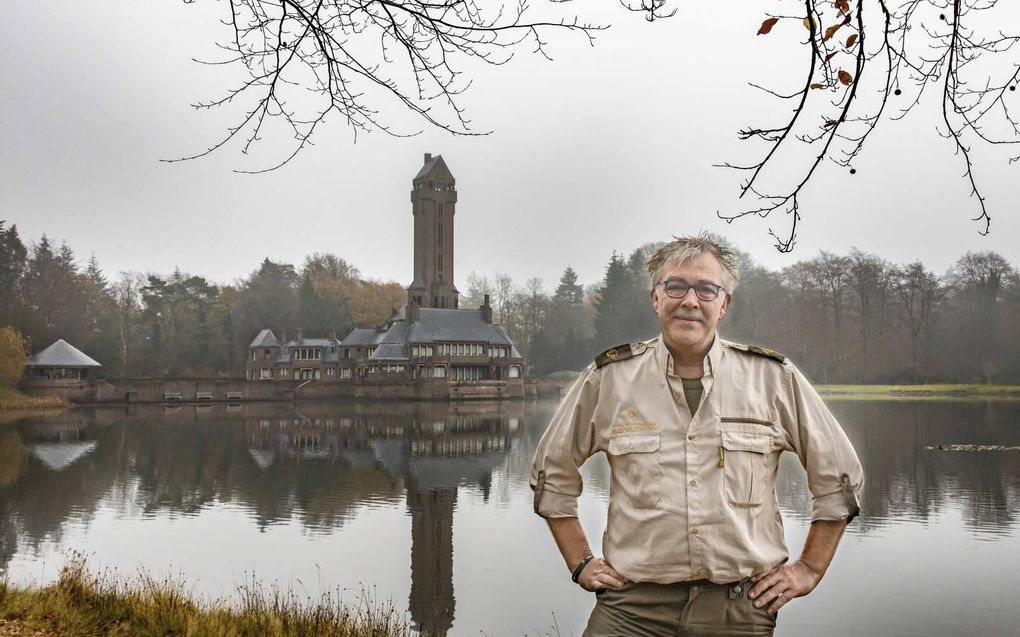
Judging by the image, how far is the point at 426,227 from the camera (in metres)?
75.6

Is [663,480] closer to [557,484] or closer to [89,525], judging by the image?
[557,484]

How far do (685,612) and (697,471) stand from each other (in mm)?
484

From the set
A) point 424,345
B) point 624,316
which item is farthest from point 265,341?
point 624,316

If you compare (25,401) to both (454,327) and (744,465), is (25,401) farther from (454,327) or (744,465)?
(744,465)

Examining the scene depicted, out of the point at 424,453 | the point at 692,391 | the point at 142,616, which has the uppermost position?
the point at 692,391

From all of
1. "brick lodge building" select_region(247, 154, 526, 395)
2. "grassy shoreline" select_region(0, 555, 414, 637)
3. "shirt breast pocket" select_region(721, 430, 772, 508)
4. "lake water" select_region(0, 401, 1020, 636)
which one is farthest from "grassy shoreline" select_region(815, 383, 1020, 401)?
"shirt breast pocket" select_region(721, 430, 772, 508)

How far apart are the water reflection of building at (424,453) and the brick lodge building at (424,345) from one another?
432 inches

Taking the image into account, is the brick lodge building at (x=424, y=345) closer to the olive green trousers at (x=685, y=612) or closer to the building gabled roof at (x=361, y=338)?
the building gabled roof at (x=361, y=338)

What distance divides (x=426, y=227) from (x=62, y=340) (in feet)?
104

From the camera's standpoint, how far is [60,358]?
2053 inches

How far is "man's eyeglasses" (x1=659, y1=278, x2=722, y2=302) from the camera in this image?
3.06 meters

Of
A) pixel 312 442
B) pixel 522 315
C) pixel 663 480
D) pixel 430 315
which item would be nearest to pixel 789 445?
pixel 663 480

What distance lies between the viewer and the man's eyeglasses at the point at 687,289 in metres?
3.06

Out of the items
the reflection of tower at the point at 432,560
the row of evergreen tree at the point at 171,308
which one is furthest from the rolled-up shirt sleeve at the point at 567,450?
the row of evergreen tree at the point at 171,308
